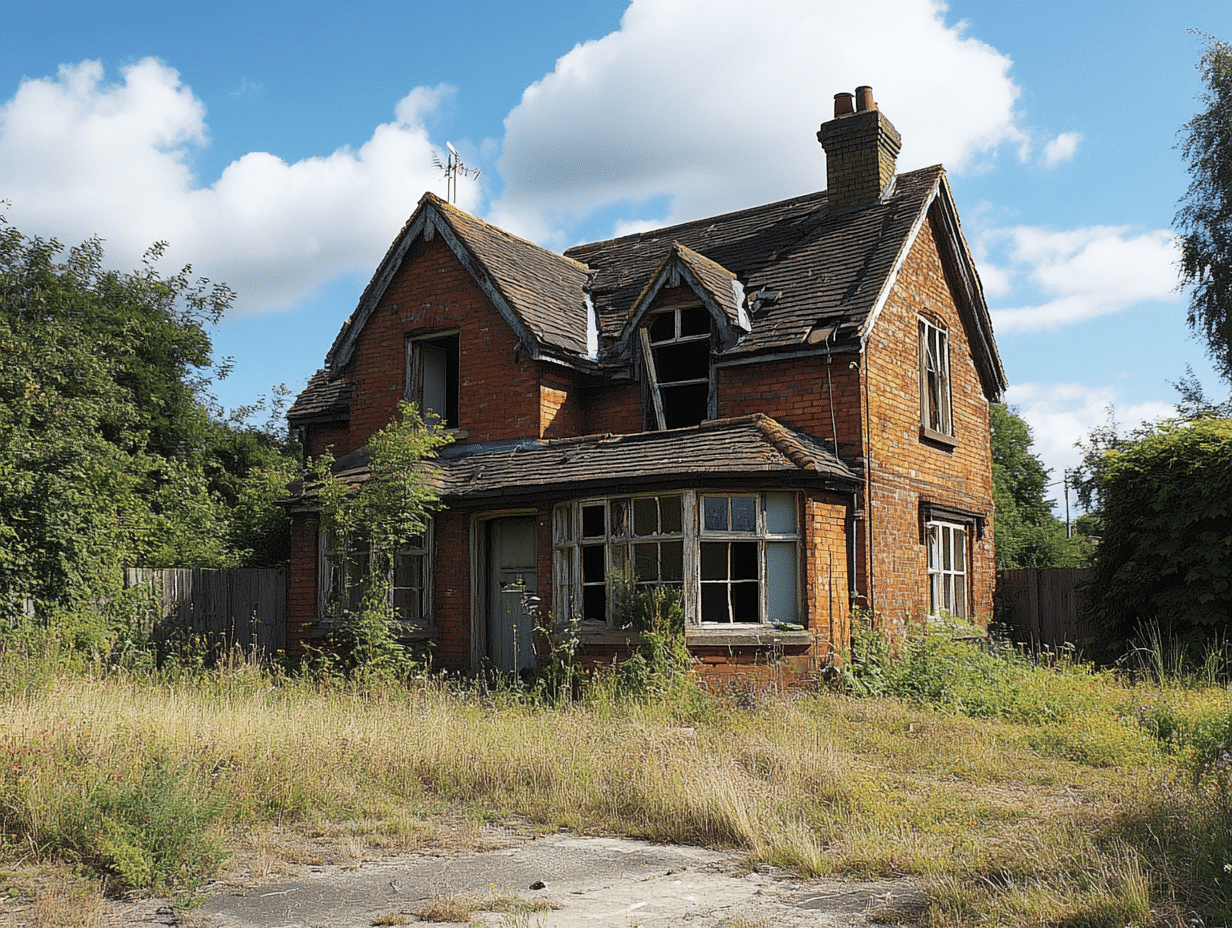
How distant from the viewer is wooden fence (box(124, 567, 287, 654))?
16594 millimetres

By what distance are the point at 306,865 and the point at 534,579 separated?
28.0 ft

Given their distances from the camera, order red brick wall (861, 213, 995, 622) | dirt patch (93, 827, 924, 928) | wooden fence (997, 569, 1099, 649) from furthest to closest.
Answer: wooden fence (997, 569, 1099, 649)
red brick wall (861, 213, 995, 622)
dirt patch (93, 827, 924, 928)

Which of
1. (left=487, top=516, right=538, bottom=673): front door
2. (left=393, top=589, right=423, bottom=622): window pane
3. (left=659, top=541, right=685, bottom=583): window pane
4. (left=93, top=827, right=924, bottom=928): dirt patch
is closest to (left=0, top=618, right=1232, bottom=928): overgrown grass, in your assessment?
(left=93, top=827, right=924, bottom=928): dirt patch

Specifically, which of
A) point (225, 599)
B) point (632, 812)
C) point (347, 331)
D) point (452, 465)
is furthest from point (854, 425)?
point (225, 599)

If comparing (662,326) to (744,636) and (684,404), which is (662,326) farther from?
(744,636)

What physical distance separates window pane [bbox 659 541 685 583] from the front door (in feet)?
8.57

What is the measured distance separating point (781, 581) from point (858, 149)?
8.30m

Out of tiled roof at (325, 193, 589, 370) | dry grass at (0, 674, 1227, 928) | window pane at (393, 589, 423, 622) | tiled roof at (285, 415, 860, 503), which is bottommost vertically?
dry grass at (0, 674, 1227, 928)

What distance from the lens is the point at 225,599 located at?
17.4 metres

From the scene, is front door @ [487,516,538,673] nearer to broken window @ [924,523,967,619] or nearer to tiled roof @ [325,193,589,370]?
tiled roof @ [325,193,589,370]

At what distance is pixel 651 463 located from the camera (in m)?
13.3

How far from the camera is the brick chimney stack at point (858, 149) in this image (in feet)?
56.3

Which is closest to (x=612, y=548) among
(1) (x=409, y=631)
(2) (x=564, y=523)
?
(2) (x=564, y=523)

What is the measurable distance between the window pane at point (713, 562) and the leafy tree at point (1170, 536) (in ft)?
20.9
